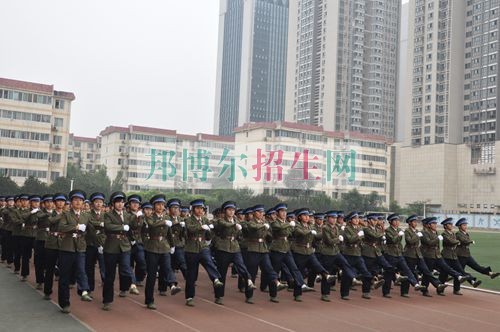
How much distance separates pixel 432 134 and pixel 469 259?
77690 mm

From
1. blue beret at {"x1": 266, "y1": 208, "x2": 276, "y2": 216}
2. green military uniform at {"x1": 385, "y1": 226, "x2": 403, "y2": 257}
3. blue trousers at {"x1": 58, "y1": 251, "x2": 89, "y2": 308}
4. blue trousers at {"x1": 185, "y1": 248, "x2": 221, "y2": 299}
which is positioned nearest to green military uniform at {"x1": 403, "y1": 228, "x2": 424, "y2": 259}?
green military uniform at {"x1": 385, "y1": 226, "x2": 403, "y2": 257}

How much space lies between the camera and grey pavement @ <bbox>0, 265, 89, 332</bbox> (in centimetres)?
715

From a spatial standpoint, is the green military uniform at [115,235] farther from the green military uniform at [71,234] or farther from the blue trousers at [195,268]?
the blue trousers at [195,268]

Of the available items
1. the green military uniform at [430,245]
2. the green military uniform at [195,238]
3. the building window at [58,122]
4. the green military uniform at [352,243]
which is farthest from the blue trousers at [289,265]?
the building window at [58,122]

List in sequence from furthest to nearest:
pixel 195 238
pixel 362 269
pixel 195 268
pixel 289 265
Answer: pixel 362 269 < pixel 289 265 < pixel 195 238 < pixel 195 268

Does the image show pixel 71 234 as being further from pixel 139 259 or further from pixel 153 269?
pixel 139 259

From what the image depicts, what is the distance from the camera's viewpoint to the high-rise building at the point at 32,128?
5741 centimetres

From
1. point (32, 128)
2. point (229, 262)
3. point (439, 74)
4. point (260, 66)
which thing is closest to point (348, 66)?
point (439, 74)

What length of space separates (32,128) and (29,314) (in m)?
54.5

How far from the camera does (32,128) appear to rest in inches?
2308

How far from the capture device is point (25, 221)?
11648 mm

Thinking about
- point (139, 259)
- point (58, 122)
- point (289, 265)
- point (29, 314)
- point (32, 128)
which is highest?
point (58, 122)

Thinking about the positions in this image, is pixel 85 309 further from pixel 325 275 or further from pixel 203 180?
pixel 203 180

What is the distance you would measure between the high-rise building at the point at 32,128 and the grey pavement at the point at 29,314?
5146 centimetres
